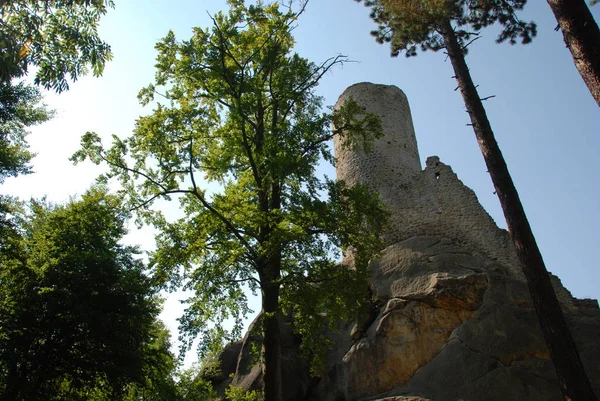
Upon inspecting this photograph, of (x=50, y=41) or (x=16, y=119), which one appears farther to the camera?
(x=16, y=119)

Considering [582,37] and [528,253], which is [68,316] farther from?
[582,37]

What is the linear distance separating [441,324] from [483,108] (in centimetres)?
698

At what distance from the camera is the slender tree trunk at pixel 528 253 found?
24.8 feet

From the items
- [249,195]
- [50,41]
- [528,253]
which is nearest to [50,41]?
[50,41]

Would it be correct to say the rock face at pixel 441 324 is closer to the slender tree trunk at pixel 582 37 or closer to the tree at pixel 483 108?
the tree at pixel 483 108

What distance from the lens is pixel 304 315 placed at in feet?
37.8

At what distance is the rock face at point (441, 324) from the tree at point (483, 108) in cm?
458

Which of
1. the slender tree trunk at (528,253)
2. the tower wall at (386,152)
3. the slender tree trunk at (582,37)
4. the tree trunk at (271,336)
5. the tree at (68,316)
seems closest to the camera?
the slender tree trunk at (582,37)

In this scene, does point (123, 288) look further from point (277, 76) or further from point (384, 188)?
point (384, 188)

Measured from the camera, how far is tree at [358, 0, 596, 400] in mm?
7801

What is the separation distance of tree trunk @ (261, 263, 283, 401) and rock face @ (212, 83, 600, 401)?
5.05 feet

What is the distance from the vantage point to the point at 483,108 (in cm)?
1125

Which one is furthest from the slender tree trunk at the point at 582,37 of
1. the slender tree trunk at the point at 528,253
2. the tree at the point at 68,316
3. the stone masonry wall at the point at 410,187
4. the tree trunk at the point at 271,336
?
the tree at the point at 68,316

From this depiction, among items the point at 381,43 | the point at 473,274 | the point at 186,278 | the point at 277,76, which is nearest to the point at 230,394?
the point at 186,278
